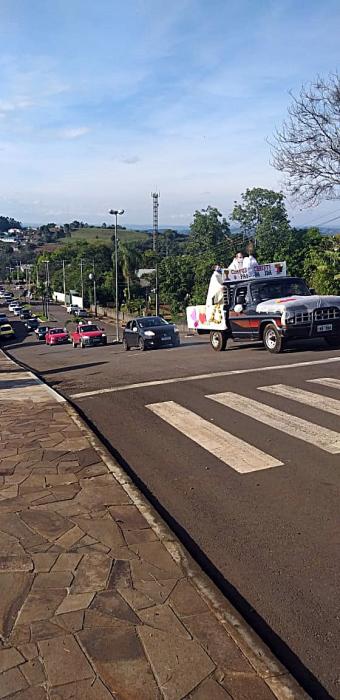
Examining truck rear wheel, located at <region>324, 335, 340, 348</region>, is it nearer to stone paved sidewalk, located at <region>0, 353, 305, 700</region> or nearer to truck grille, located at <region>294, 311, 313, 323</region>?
truck grille, located at <region>294, 311, 313, 323</region>

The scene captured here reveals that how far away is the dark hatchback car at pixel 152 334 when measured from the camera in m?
22.6

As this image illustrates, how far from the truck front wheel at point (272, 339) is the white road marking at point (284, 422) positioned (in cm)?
510

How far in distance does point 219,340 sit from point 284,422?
9977mm

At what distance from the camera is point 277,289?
16312 millimetres

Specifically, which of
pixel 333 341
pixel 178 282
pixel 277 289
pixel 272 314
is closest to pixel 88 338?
pixel 277 289

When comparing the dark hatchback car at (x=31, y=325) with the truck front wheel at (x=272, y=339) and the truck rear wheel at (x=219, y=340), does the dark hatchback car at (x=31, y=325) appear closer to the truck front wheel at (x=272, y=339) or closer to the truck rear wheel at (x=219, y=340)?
the truck rear wheel at (x=219, y=340)

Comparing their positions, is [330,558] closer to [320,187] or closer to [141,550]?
[141,550]

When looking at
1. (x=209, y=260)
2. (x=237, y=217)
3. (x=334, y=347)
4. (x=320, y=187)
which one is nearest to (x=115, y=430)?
(x=334, y=347)

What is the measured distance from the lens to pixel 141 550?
490 cm

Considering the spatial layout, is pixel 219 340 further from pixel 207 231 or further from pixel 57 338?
pixel 207 231

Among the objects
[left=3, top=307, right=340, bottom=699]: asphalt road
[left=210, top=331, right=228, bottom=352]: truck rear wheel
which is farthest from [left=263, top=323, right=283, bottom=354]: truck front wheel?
[left=210, top=331, right=228, bottom=352]: truck rear wheel

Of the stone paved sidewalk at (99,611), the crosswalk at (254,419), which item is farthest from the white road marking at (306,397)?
the stone paved sidewalk at (99,611)

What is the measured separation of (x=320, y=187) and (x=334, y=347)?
1180 centimetres

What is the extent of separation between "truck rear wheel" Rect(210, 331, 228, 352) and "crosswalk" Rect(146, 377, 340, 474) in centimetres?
714
